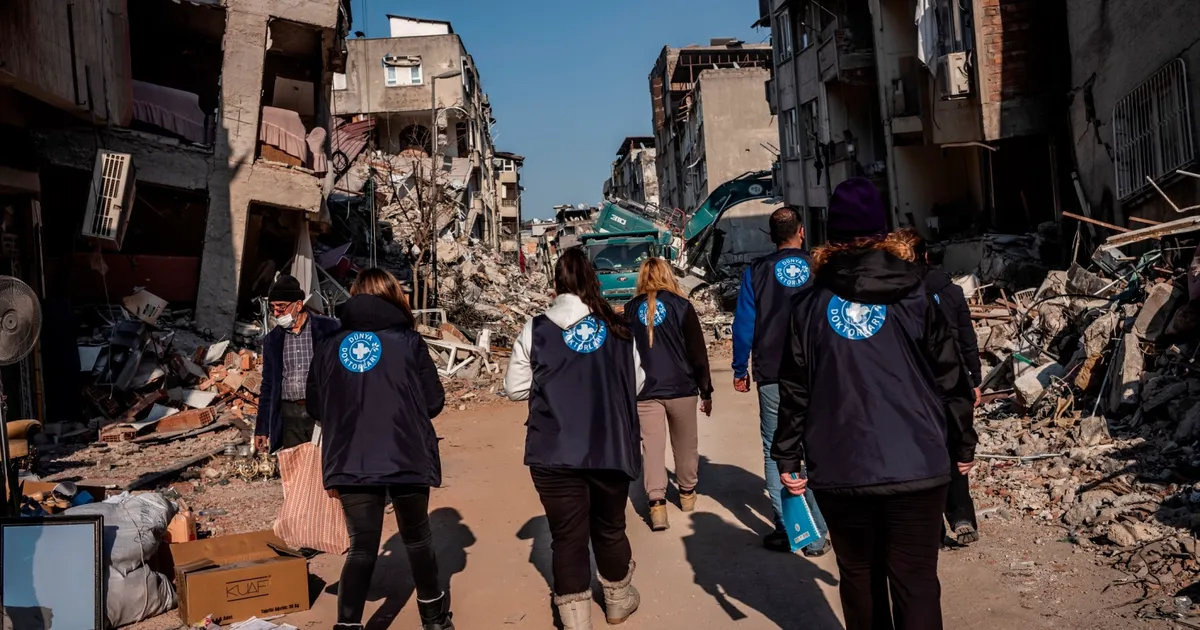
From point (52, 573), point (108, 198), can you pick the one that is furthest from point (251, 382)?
point (52, 573)

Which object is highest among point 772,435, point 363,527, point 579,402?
point 579,402

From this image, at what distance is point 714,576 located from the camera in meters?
5.95

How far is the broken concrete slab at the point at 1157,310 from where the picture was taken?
823 cm

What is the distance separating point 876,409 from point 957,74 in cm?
1331

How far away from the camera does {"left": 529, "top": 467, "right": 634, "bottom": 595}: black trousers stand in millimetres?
4816

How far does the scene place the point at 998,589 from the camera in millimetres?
5336

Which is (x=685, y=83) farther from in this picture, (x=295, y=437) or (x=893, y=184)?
(x=295, y=437)

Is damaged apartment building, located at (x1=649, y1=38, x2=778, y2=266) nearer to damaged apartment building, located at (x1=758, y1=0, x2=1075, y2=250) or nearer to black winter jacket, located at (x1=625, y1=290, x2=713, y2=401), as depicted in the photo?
damaged apartment building, located at (x1=758, y1=0, x2=1075, y2=250)

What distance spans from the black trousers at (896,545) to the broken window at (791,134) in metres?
27.6

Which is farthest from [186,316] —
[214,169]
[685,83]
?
[685,83]

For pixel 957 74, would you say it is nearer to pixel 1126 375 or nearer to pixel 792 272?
pixel 1126 375

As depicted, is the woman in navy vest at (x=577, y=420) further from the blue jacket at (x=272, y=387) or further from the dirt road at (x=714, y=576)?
the blue jacket at (x=272, y=387)

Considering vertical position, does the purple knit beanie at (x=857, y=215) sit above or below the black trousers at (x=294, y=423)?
above

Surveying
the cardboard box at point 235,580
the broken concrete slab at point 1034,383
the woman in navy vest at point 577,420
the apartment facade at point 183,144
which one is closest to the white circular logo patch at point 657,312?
the woman in navy vest at point 577,420
